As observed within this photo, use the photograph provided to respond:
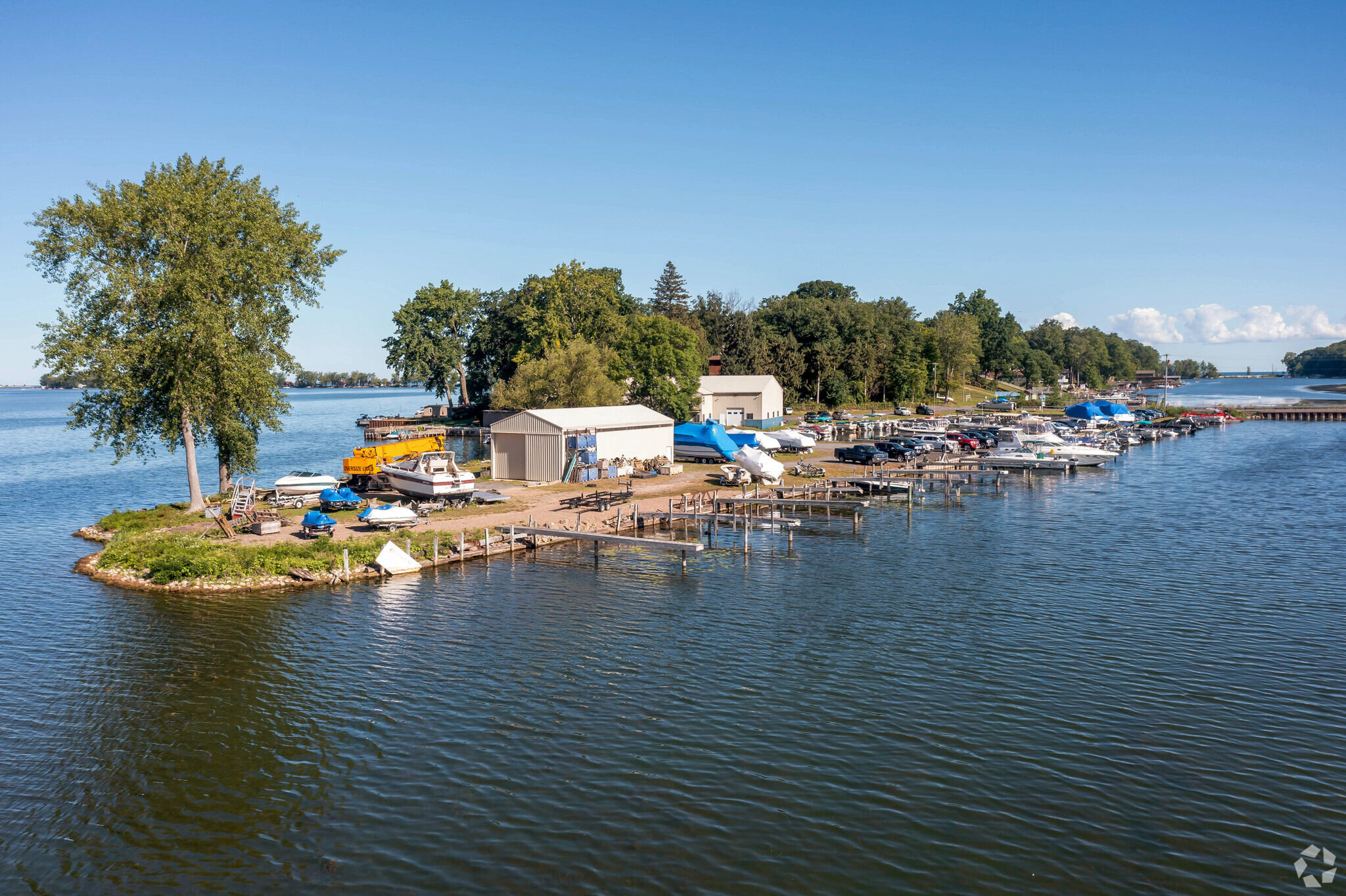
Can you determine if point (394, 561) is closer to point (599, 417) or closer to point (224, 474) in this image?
point (224, 474)

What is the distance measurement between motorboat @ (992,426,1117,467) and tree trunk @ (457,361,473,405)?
83.3 m

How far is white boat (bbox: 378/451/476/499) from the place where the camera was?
1734 inches

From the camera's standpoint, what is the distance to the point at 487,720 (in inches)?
786

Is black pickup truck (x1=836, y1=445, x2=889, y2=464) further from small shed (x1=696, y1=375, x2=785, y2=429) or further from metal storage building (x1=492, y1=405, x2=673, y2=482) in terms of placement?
small shed (x1=696, y1=375, x2=785, y2=429)

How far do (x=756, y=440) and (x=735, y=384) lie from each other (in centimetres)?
2787

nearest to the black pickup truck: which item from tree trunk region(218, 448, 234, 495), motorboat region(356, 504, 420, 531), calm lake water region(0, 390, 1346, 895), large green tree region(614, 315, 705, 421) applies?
large green tree region(614, 315, 705, 421)

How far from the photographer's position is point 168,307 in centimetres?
4056

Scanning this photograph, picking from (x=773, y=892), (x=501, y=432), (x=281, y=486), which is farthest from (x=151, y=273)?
(x=773, y=892)

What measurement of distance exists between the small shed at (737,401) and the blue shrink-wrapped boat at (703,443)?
2904cm

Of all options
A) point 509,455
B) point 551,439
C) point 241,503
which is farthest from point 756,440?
point 241,503

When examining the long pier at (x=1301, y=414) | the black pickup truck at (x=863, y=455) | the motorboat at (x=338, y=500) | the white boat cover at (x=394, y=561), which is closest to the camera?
the white boat cover at (x=394, y=561)

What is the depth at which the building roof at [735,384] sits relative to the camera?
95250mm

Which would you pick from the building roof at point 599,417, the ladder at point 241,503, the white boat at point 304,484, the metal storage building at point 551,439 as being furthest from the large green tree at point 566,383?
the ladder at point 241,503

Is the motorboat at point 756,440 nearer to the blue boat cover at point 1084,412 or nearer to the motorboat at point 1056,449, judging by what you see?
the motorboat at point 1056,449
